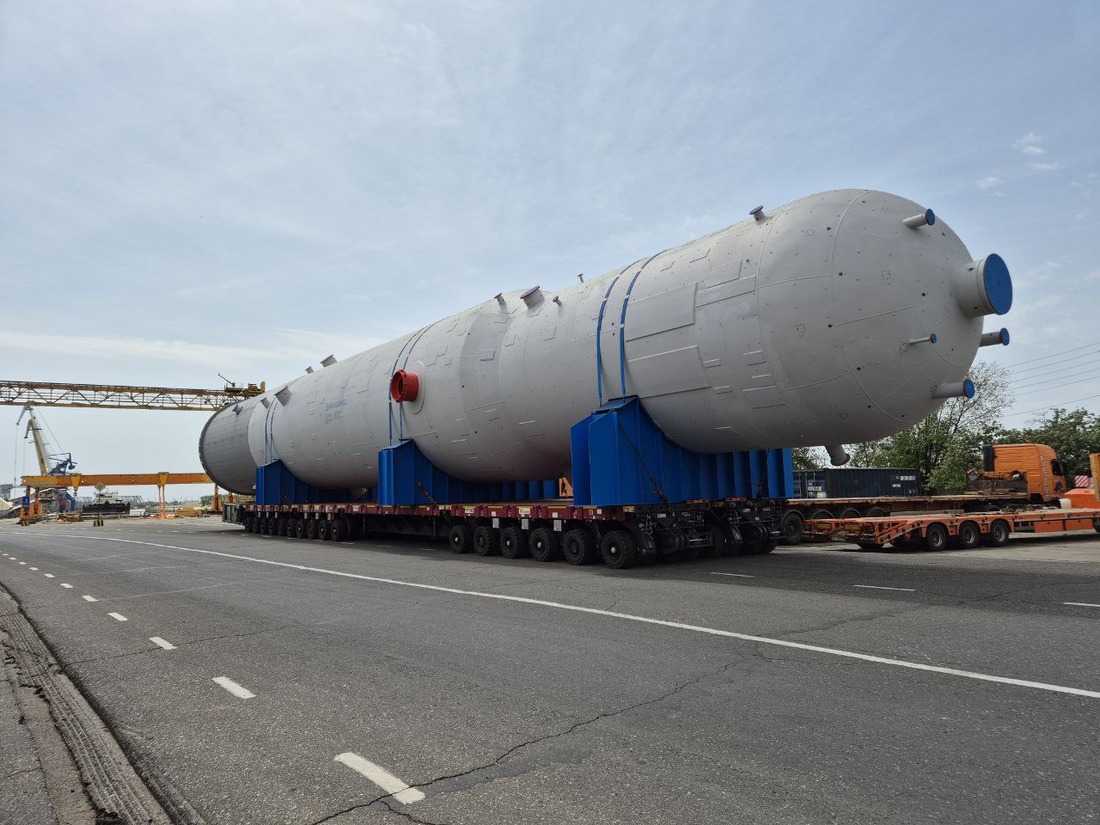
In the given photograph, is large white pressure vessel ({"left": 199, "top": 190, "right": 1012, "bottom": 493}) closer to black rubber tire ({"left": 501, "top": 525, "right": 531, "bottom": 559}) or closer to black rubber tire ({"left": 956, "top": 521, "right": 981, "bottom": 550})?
black rubber tire ({"left": 501, "top": 525, "right": 531, "bottom": 559})

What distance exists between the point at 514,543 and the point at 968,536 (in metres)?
9.93

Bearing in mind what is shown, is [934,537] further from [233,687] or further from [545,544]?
[233,687]

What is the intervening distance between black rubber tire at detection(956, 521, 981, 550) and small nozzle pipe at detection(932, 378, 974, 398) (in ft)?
23.7

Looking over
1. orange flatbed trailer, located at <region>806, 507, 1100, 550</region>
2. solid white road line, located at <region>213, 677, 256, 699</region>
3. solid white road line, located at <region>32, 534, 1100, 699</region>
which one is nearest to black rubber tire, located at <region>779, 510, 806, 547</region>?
orange flatbed trailer, located at <region>806, 507, 1100, 550</region>

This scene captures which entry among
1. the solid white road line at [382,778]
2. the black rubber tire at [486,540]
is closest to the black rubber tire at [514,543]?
the black rubber tire at [486,540]

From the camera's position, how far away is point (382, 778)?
11.5 feet

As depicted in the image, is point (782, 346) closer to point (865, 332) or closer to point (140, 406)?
point (865, 332)

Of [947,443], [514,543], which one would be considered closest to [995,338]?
[514,543]

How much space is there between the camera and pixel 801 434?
10.2 metres

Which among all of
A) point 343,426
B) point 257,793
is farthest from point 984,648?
point 343,426

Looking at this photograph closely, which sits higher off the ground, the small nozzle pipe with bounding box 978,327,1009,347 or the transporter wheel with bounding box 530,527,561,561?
the small nozzle pipe with bounding box 978,327,1009,347

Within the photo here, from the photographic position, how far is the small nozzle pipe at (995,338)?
9.43 meters

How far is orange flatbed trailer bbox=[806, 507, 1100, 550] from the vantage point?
47.2ft

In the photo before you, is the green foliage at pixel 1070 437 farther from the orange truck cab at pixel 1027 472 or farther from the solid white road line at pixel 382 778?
the solid white road line at pixel 382 778
